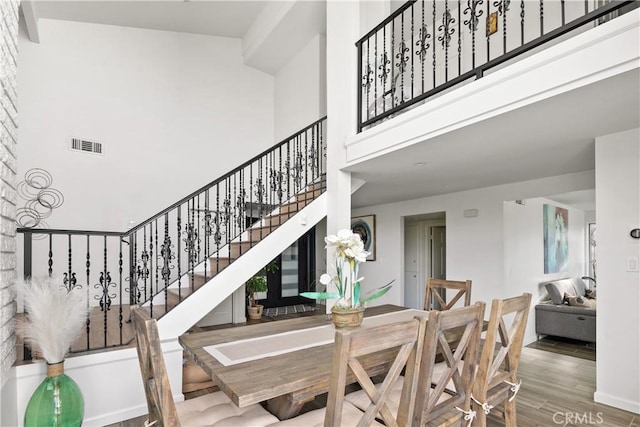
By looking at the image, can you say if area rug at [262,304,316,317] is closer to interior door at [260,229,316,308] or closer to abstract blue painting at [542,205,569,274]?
interior door at [260,229,316,308]

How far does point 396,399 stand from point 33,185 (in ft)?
17.1

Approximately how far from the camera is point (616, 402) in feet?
9.64

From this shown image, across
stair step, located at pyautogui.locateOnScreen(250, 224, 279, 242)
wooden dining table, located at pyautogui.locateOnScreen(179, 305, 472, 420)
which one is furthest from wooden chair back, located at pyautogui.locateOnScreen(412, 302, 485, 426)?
stair step, located at pyautogui.locateOnScreen(250, 224, 279, 242)

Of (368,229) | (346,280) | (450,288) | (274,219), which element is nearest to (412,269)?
(368,229)

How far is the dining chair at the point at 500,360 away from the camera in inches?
71.8

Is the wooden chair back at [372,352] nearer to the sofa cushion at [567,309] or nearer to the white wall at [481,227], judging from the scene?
the white wall at [481,227]

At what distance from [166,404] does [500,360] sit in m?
1.71

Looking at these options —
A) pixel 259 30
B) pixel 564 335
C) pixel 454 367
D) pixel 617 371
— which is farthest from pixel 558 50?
pixel 259 30

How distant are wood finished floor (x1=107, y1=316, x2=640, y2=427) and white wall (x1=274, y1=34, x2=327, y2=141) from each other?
15.0 feet

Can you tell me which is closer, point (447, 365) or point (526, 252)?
point (447, 365)

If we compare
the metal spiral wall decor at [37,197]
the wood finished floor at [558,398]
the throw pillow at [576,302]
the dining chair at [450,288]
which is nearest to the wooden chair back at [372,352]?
the wood finished floor at [558,398]

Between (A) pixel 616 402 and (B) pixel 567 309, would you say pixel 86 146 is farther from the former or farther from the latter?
(B) pixel 567 309

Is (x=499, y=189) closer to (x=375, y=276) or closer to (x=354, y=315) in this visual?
(x=375, y=276)

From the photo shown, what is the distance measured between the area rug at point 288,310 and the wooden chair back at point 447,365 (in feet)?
17.0
